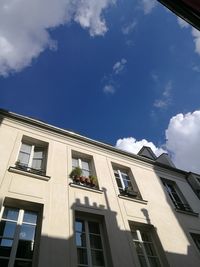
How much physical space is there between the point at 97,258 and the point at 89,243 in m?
0.39

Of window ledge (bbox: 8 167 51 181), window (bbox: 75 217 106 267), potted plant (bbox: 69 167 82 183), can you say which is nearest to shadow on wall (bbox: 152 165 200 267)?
window (bbox: 75 217 106 267)

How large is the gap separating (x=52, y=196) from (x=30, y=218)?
2.63 feet

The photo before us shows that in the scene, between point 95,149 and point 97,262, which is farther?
point 95,149

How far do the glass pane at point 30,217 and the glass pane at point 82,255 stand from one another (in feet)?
4.28

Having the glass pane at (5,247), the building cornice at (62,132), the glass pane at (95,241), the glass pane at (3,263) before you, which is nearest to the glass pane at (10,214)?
the glass pane at (5,247)

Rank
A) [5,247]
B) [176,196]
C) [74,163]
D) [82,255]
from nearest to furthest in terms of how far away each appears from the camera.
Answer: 1. [5,247]
2. [82,255]
3. [74,163]
4. [176,196]

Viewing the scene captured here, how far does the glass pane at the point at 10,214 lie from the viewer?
5.11 m

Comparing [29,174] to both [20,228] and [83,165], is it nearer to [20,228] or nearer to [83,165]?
[20,228]

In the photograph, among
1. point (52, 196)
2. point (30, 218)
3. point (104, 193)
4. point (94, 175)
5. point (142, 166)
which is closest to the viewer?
point (30, 218)

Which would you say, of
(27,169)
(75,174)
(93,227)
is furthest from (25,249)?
(75,174)

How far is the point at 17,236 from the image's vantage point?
15.8 feet

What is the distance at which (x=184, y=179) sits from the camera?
35.8ft

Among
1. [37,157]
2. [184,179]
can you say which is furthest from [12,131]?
[184,179]

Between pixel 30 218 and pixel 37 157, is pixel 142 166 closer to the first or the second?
pixel 37 157
